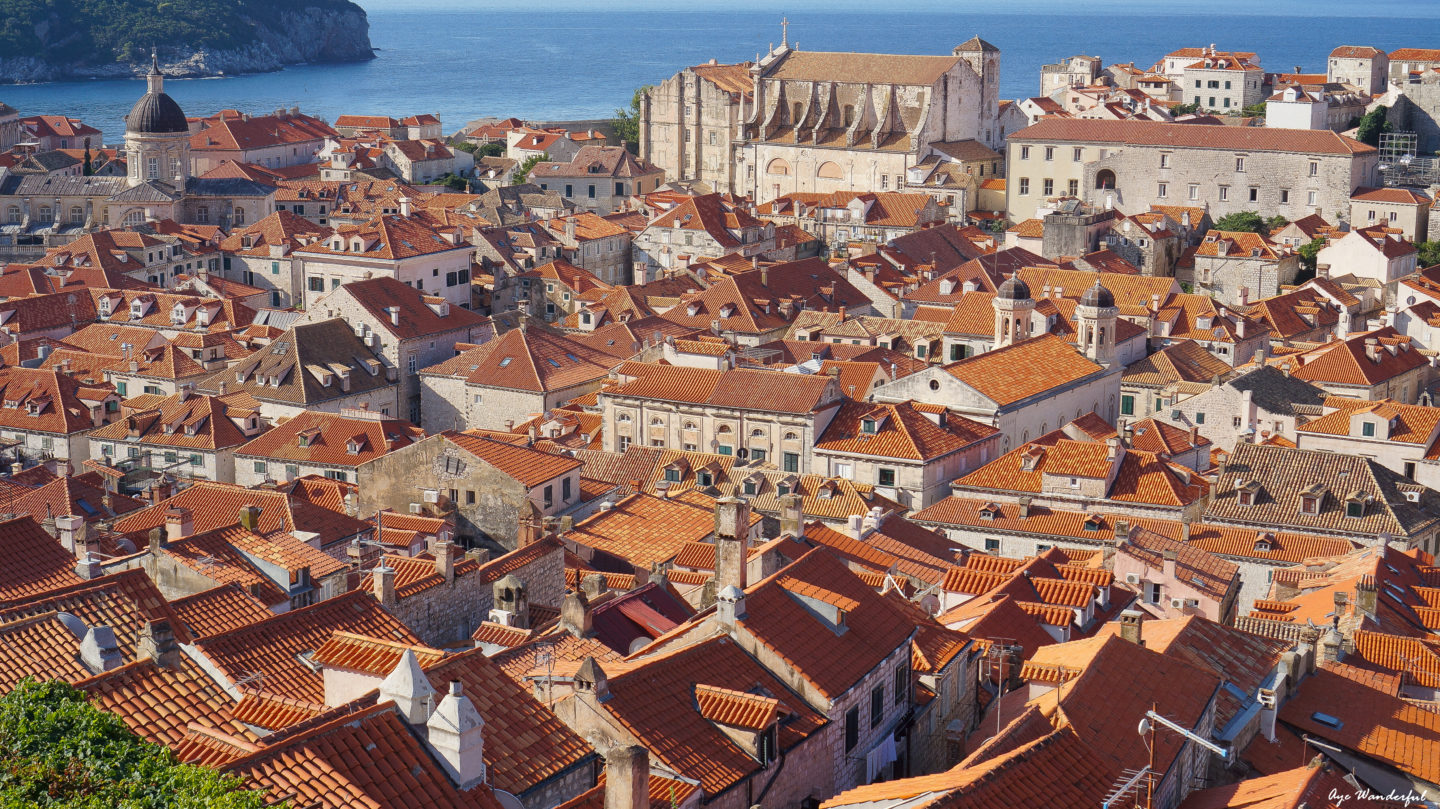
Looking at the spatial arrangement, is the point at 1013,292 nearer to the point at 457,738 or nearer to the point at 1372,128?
the point at 457,738

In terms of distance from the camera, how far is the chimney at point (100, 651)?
18672mm

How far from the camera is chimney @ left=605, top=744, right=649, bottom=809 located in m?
16.2

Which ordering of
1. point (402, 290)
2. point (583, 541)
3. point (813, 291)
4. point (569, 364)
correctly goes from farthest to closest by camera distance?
point (813, 291) < point (402, 290) < point (569, 364) < point (583, 541)

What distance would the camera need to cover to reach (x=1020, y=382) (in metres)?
50.9

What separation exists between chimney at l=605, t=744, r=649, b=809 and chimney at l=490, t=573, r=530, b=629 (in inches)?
339

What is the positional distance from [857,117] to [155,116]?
3673 centimetres

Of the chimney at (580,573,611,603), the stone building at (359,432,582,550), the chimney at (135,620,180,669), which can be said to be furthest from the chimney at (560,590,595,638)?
the stone building at (359,432,582,550)

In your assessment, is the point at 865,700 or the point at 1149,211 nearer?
the point at 865,700

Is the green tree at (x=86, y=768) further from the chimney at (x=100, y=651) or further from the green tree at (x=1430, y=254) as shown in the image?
the green tree at (x=1430, y=254)

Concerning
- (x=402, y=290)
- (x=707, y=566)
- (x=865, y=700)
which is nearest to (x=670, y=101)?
(x=402, y=290)

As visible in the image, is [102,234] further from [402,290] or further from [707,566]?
[707,566]

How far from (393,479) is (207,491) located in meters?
3.49

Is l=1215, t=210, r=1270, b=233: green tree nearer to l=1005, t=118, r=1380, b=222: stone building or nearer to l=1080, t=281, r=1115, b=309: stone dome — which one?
l=1005, t=118, r=1380, b=222: stone building

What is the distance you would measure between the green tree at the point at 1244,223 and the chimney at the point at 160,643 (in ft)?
248
